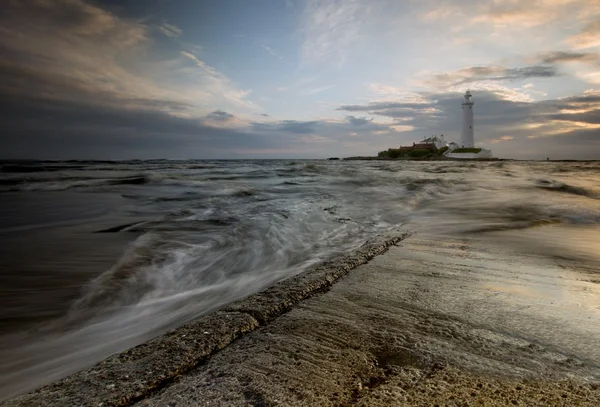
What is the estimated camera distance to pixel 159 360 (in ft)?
4.20

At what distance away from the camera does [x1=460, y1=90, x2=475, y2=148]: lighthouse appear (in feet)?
270

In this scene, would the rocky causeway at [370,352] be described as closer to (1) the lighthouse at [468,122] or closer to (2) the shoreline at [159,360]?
(2) the shoreline at [159,360]

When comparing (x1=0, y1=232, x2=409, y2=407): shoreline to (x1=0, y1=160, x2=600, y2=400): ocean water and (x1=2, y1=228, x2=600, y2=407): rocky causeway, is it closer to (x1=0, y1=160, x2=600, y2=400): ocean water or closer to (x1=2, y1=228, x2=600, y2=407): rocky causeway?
(x1=2, y1=228, x2=600, y2=407): rocky causeway

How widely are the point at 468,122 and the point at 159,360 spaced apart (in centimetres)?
9463

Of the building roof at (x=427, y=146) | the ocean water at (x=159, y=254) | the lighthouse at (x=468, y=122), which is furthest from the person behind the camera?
the building roof at (x=427, y=146)

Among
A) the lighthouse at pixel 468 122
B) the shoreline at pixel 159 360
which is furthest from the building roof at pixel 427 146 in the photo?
the shoreline at pixel 159 360

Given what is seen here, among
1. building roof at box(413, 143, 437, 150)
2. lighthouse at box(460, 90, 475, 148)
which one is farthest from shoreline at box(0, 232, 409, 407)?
building roof at box(413, 143, 437, 150)

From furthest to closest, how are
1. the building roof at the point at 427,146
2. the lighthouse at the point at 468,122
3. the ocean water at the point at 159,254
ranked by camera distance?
the building roof at the point at 427,146 → the lighthouse at the point at 468,122 → the ocean water at the point at 159,254

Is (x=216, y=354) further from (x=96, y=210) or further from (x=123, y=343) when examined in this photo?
(x=96, y=210)

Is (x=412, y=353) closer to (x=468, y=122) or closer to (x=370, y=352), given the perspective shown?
(x=370, y=352)

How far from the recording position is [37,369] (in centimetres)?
159

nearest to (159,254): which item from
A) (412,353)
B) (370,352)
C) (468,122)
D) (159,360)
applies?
(159,360)

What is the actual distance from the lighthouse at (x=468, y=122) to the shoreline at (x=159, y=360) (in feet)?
303

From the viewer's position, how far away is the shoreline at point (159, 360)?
1107 mm
